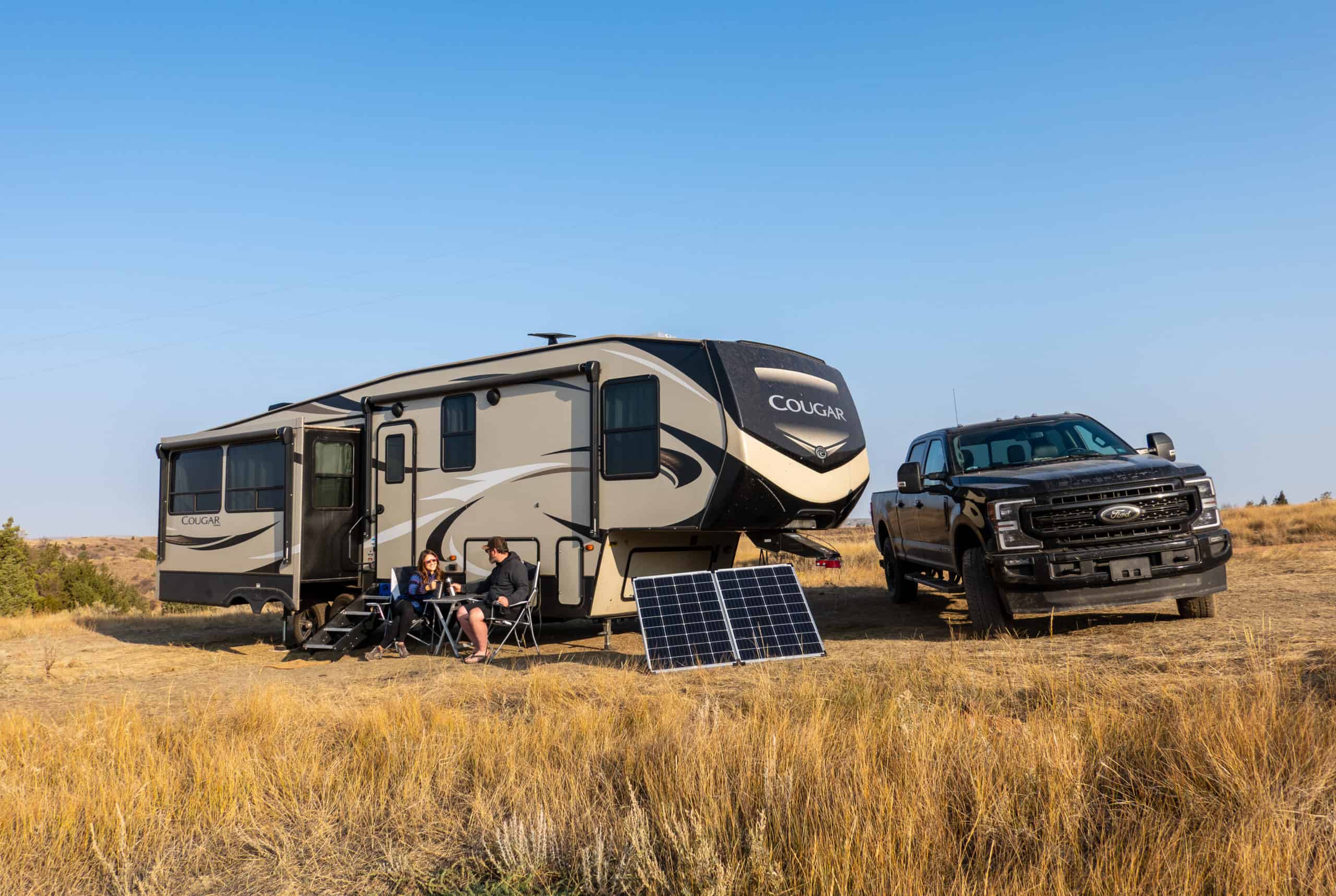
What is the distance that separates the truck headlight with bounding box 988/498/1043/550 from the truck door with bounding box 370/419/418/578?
7117 millimetres

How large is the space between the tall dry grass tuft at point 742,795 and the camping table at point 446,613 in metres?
4.05

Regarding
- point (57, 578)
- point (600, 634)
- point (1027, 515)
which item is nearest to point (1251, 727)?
point (1027, 515)

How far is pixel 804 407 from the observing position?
10.6 metres

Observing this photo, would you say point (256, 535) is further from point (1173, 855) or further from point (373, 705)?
point (1173, 855)

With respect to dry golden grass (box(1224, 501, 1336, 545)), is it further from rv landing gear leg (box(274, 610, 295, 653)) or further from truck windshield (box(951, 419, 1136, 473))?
rv landing gear leg (box(274, 610, 295, 653))

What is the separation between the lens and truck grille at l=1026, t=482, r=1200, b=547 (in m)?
8.30

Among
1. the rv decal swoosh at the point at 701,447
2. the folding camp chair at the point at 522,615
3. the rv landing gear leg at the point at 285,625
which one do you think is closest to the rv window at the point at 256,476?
the rv landing gear leg at the point at 285,625

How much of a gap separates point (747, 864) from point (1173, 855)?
60.7 inches

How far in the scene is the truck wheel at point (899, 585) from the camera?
13164mm

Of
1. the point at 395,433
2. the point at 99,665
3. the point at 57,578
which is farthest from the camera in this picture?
the point at 57,578

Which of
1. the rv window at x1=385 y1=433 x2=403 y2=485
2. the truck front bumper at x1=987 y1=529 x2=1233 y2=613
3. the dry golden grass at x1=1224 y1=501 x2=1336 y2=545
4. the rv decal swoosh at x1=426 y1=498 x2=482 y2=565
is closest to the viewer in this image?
the truck front bumper at x1=987 y1=529 x2=1233 y2=613

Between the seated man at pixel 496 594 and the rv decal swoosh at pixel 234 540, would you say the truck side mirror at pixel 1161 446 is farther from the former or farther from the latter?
A: the rv decal swoosh at pixel 234 540

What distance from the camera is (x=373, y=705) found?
723cm

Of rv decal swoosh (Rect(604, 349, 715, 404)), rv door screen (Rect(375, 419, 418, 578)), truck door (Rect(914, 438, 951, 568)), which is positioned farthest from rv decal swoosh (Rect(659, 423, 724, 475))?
rv door screen (Rect(375, 419, 418, 578))
